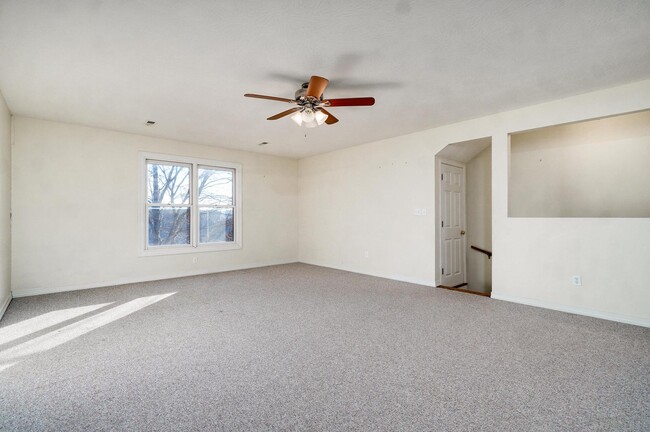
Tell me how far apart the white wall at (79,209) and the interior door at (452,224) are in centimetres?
437

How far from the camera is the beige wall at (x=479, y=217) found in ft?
18.1

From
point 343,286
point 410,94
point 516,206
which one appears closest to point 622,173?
point 516,206

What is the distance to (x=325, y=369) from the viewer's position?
2322mm

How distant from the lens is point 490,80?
3.25 m

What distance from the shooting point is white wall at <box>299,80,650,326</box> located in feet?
11.1

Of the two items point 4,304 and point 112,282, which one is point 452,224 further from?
point 4,304

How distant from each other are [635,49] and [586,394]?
276 cm

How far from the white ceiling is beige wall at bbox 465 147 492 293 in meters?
1.62

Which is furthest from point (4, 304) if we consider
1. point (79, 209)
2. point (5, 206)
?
point (79, 209)

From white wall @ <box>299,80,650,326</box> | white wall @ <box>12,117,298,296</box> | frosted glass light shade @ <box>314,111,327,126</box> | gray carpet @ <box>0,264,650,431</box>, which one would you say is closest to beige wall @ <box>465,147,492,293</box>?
white wall @ <box>299,80,650,326</box>

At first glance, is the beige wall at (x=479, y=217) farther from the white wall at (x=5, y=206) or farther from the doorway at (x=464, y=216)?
the white wall at (x=5, y=206)

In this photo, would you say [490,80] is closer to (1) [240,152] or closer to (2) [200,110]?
(2) [200,110]

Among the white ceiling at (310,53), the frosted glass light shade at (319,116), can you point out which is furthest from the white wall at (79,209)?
the frosted glass light shade at (319,116)

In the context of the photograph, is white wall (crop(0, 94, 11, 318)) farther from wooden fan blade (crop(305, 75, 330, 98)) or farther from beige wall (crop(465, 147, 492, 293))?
beige wall (crop(465, 147, 492, 293))
